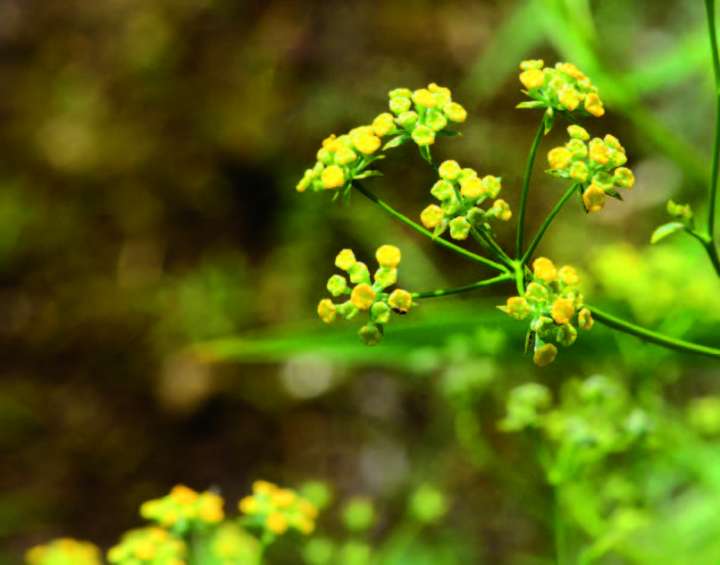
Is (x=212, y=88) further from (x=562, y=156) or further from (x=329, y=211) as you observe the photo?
(x=562, y=156)

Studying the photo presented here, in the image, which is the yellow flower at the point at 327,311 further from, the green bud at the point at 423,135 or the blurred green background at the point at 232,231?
the blurred green background at the point at 232,231

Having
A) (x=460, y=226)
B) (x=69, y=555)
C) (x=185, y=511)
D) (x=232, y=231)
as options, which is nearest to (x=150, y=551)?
(x=185, y=511)

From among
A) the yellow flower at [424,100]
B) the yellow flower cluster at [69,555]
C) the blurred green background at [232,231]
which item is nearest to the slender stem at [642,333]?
the yellow flower at [424,100]

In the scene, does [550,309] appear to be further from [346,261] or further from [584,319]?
[346,261]

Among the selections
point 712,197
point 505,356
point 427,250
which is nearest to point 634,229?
point 427,250

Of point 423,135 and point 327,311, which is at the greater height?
point 423,135

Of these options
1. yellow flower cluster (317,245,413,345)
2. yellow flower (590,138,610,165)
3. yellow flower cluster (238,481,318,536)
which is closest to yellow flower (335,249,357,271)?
yellow flower cluster (317,245,413,345)
